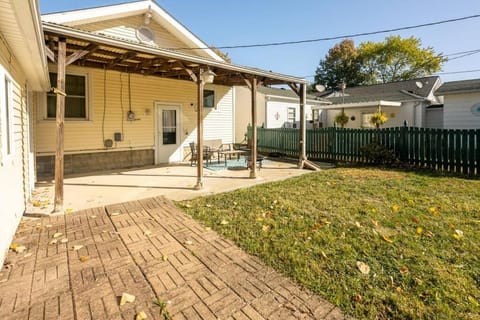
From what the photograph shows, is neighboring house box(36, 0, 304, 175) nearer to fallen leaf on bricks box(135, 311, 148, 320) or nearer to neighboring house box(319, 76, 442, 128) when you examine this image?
fallen leaf on bricks box(135, 311, 148, 320)

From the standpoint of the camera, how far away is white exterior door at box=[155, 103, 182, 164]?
30.3ft

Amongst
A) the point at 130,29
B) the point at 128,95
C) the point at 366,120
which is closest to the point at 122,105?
the point at 128,95

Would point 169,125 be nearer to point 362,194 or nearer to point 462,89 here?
point 362,194

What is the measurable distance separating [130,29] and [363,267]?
932 cm

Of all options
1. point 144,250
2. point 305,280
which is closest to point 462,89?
point 305,280

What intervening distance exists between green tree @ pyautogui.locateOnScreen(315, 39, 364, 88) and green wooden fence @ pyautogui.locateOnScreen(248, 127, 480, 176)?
34.3 m

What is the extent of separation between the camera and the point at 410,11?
11.0 meters

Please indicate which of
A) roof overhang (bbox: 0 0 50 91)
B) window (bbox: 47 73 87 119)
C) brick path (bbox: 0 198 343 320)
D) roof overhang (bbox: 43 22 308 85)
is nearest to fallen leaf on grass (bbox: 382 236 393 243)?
brick path (bbox: 0 198 343 320)

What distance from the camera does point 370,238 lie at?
3.24 metres

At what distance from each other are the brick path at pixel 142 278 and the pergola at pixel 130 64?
5.33ft

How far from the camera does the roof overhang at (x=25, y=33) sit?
229 centimetres

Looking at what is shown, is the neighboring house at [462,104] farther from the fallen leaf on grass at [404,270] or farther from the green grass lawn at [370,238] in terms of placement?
the fallen leaf on grass at [404,270]

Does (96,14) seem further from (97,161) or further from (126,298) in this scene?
(126,298)

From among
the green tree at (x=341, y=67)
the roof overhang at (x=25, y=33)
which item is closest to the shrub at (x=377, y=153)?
the roof overhang at (x=25, y=33)
